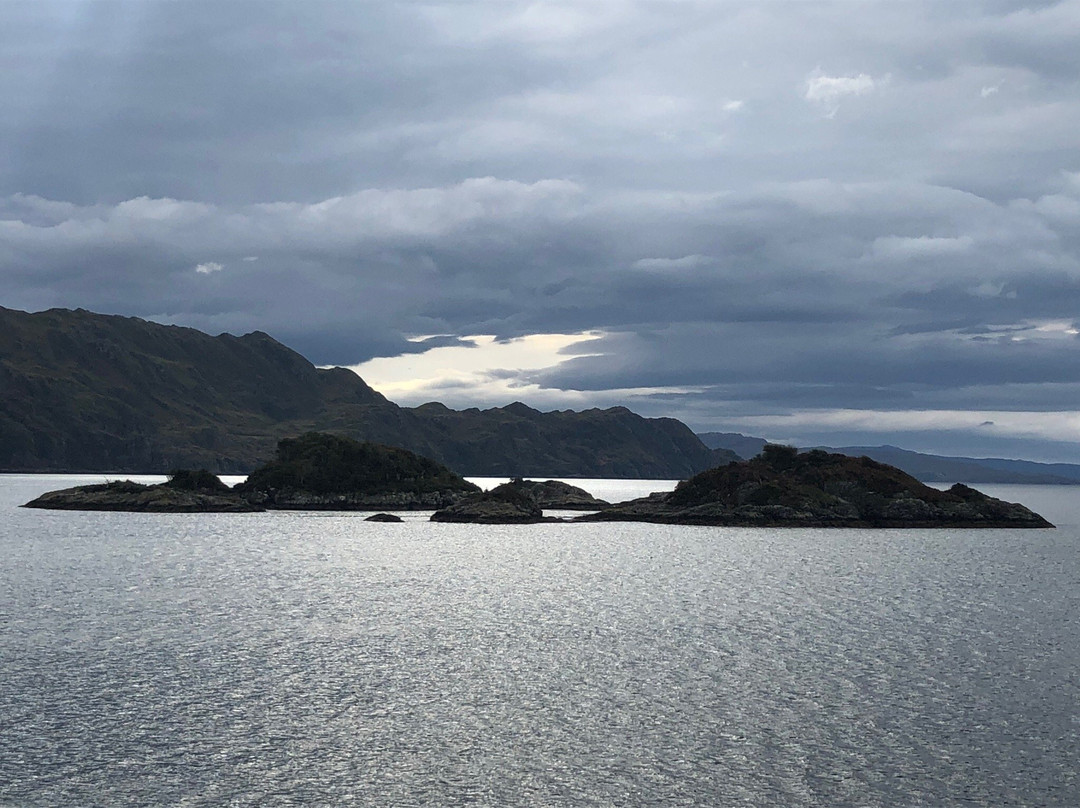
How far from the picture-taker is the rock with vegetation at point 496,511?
630ft

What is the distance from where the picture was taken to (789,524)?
191500 mm

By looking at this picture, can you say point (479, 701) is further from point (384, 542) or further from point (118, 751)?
point (384, 542)

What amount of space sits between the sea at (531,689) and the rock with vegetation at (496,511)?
288ft

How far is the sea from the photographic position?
103 ft

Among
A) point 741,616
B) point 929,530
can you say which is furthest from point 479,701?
point 929,530

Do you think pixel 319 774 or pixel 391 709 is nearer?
pixel 319 774

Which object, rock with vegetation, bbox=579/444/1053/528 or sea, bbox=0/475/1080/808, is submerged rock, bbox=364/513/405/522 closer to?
rock with vegetation, bbox=579/444/1053/528

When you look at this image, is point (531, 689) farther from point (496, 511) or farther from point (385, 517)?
point (385, 517)

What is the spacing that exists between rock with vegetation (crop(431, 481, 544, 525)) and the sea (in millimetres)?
87924

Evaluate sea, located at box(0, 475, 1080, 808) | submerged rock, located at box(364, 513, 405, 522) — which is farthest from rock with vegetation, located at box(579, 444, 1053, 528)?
sea, located at box(0, 475, 1080, 808)

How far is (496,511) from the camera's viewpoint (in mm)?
196250

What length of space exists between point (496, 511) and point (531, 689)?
493 ft

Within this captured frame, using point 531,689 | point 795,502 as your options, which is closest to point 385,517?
point 795,502

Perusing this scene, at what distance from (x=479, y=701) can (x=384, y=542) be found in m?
107
